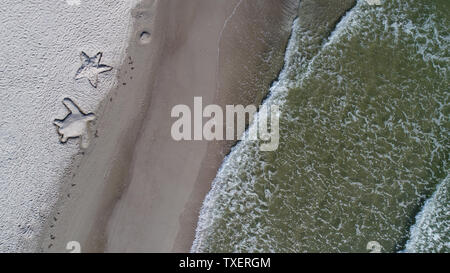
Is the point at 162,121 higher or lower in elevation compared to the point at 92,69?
lower

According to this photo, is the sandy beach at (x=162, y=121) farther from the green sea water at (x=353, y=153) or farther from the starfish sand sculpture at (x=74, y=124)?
the green sea water at (x=353, y=153)

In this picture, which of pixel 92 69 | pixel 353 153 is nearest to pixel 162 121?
pixel 92 69

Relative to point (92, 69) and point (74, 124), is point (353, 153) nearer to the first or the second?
point (92, 69)

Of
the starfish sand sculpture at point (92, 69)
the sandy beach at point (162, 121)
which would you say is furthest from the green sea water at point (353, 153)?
the starfish sand sculpture at point (92, 69)

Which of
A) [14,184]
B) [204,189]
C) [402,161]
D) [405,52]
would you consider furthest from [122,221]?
[405,52]

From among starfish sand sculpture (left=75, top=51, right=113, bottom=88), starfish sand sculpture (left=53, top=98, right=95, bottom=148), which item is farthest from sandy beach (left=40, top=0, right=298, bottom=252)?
starfish sand sculpture (left=75, top=51, right=113, bottom=88)

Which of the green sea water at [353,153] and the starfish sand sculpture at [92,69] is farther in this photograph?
the starfish sand sculpture at [92,69]

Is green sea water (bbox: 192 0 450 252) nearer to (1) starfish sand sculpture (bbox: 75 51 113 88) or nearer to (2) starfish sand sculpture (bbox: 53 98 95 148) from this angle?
(2) starfish sand sculpture (bbox: 53 98 95 148)
